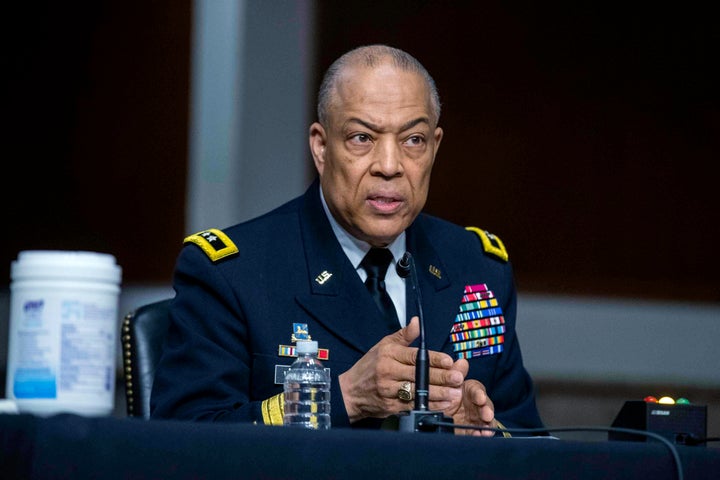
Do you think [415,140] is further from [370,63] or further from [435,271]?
[435,271]

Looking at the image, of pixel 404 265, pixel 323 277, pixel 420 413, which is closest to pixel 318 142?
pixel 323 277

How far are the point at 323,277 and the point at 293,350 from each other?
0.55ft

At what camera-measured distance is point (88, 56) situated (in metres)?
4.22

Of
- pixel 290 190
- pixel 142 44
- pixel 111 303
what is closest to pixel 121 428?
pixel 111 303

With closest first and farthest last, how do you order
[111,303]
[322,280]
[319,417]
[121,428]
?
[121,428] < [111,303] < [319,417] < [322,280]

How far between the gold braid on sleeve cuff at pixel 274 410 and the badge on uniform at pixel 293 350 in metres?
0.19

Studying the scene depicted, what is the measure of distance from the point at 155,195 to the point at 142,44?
0.54 meters

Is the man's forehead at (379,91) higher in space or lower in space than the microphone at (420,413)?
higher

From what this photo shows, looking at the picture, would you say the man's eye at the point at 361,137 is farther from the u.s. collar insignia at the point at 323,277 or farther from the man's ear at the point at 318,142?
the u.s. collar insignia at the point at 323,277

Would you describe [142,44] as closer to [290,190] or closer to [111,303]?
[290,190]

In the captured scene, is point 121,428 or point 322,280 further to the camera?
point 322,280

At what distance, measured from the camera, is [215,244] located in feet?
7.41

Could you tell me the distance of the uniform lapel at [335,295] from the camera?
221cm

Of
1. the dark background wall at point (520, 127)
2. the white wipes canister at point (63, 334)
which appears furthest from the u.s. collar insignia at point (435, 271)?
the dark background wall at point (520, 127)
